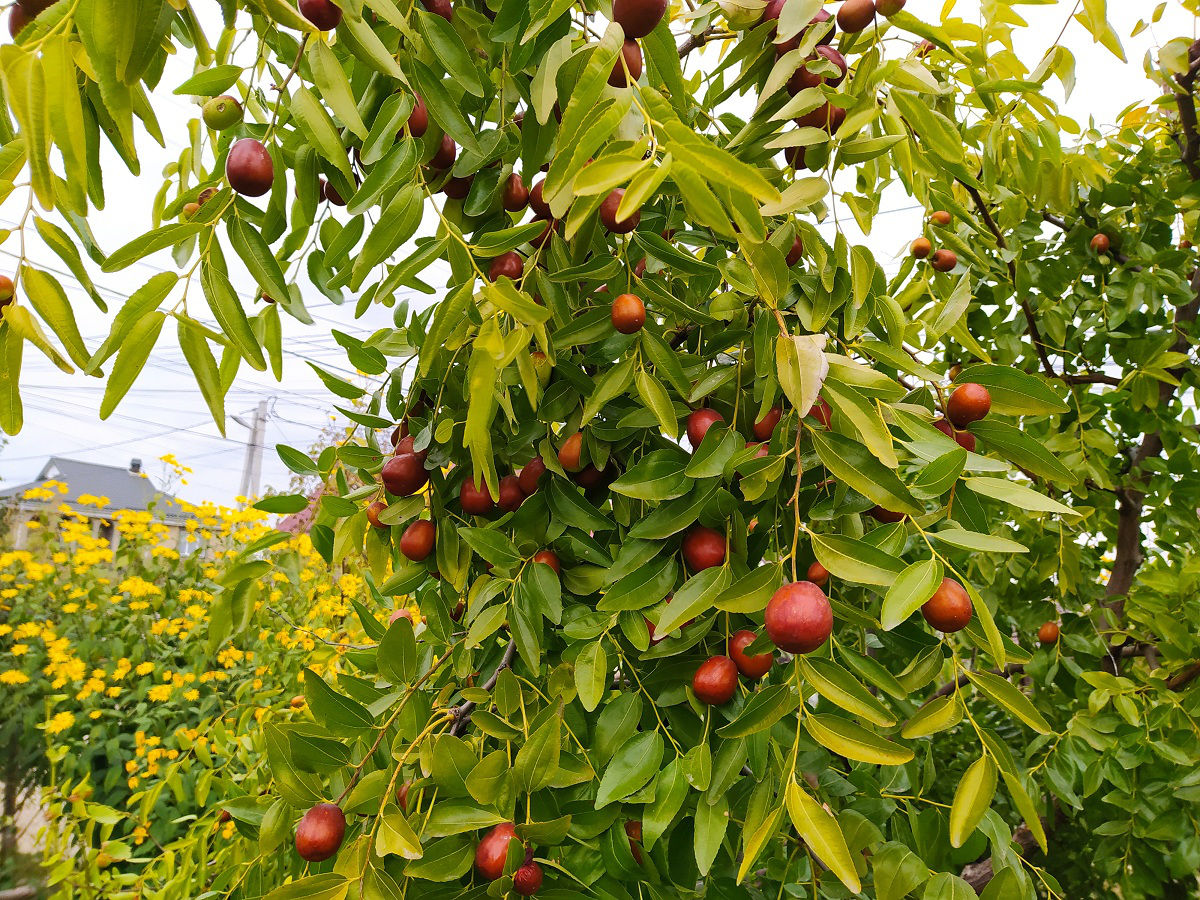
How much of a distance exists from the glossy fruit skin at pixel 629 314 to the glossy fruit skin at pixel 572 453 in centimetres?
12

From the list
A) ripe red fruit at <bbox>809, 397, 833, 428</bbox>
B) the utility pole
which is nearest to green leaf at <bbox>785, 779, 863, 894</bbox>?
ripe red fruit at <bbox>809, 397, 833, 428</bbox>

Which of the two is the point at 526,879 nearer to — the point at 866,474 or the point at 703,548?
the point at 703,548

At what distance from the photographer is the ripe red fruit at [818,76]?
2.18 ft

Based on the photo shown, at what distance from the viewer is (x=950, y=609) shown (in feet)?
1.82

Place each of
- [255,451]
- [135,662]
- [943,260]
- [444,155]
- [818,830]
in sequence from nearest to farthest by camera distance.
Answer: [818,830]
[444,155]
[943,260]
[135,662]
[255,451]

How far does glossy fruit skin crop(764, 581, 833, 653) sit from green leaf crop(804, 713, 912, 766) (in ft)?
0.22

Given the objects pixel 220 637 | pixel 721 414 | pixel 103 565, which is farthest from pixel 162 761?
pixel 721 414

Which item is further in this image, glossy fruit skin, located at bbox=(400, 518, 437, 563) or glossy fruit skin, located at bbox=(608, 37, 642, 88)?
glossy fruit skin, located at bbox=(400, 518, 437, 563)

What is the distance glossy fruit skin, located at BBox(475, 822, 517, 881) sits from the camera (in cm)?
59

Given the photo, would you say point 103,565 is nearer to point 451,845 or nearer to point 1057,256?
point 451,845

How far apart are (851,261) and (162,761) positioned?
2.49 meters

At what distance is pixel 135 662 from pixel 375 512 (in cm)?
230

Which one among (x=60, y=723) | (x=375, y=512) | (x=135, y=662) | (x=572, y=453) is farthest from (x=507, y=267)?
(x=135, y=662)

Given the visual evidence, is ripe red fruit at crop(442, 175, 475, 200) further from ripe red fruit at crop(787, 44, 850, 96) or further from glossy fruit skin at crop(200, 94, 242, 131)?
ripe red fruit at crop(787, 44, 850, 96)
